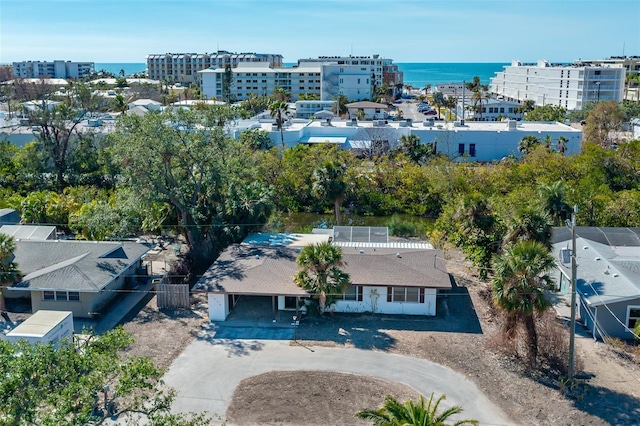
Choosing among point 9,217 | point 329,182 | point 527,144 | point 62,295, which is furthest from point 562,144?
point 62,295

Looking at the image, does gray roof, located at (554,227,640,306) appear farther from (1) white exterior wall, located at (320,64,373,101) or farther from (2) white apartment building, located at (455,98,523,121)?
(1) white exterior wall, located at (320,64,373,101)

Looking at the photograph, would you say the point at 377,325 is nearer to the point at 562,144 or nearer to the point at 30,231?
the point at 30,231

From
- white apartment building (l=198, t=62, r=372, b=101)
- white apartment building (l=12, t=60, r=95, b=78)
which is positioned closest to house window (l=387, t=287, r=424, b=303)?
white apartment building (l=198, t=62, r=372, b=101)

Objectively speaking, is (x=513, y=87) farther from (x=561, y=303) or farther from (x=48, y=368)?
(x=48, y=368)

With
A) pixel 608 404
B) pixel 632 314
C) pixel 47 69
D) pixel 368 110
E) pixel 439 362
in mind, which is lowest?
pixel 608 404

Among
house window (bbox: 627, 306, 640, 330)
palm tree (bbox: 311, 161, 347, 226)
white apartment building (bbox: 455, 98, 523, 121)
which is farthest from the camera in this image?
white apartment building (bbox: 455, 98, 523, 121)

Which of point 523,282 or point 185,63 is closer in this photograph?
point 523,282

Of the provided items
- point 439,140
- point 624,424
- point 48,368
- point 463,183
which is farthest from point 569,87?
point 48,368
